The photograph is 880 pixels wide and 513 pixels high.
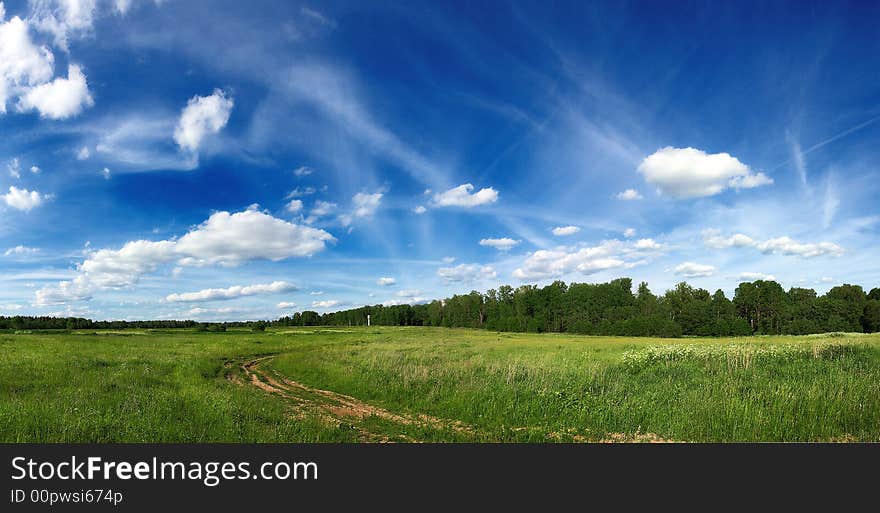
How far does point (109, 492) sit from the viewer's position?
6.97m

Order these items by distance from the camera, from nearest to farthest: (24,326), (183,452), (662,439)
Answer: (183,452) → (662,439) → (24,326)

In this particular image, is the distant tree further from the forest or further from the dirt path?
the dirt path

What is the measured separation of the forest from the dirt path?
304ft

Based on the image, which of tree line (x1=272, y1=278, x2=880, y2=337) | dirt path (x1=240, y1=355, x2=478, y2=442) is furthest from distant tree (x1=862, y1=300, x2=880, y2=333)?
dirt path (x1=240, y1=355, x2=478, y2=442)

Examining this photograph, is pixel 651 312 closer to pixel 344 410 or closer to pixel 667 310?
pixel 667 310

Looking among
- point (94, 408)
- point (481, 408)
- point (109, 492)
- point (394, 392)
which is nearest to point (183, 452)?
point (109, 492)

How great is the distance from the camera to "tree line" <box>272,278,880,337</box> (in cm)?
8788

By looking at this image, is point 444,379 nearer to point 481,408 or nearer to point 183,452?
point 481,408

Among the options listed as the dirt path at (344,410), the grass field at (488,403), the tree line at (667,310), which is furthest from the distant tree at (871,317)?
the dirt path at (344,410)

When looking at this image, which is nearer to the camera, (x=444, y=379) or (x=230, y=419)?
(x=230, y=419)

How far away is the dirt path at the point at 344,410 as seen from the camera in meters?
12.6

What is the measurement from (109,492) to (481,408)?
10.4m

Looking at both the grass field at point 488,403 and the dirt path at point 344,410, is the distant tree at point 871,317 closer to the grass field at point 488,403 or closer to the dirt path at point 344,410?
the grass field at point 488,403

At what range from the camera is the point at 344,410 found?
15547mm
